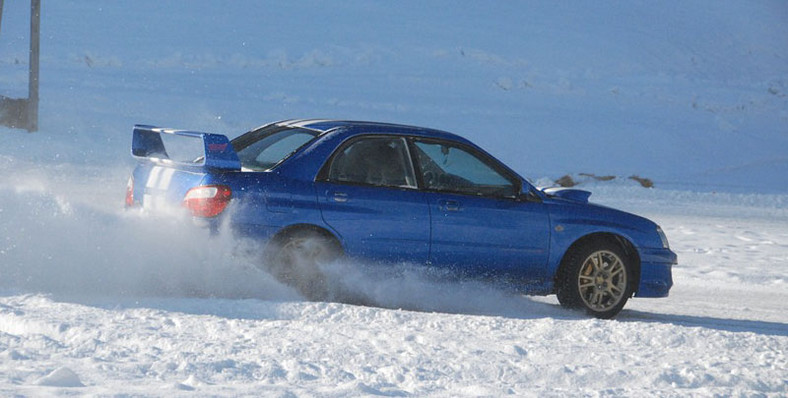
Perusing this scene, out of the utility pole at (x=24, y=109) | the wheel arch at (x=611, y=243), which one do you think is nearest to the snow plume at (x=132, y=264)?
the wheel arch at (x=611, y=243)

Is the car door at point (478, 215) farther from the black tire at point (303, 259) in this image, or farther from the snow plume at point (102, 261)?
the snow plume at point (102, 261)

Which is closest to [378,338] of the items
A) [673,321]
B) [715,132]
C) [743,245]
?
[673,321]

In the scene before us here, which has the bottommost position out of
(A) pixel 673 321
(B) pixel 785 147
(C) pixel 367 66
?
(A) pixel 673 321

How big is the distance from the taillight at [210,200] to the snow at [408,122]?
166 mm

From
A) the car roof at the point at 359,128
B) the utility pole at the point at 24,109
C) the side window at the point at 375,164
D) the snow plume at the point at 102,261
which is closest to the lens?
the snow plume at the point at 102,261

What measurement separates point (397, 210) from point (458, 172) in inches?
25.7

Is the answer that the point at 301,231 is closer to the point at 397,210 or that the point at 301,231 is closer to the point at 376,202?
the point at 376,202

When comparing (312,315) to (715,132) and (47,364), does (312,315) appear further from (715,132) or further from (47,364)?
(715,132)

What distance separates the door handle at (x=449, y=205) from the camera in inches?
304

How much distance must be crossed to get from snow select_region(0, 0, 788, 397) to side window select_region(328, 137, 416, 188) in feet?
2.06

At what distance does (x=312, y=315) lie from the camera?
6.84 metres

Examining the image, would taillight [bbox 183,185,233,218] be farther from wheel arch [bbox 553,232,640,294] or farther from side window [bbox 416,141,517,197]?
wheel arch [bbox 553,232,640,294]

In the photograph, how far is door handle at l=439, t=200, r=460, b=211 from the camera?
25.3 feet

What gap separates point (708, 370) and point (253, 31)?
30520 millimetres
